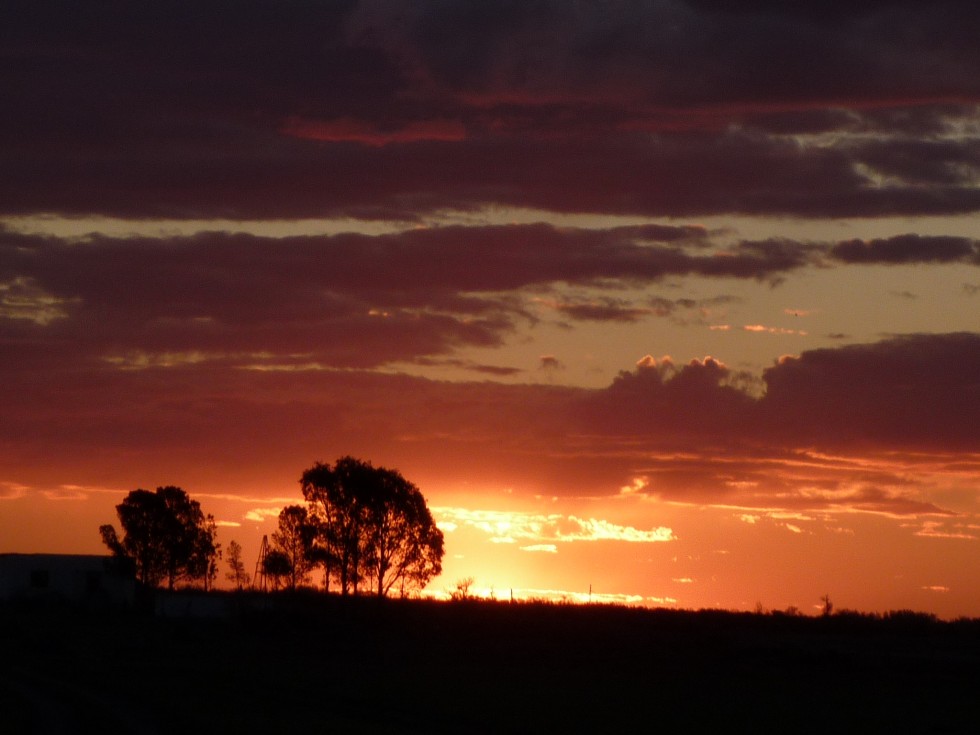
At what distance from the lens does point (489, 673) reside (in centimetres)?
5312

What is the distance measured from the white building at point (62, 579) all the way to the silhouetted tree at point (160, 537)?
6.87 metres

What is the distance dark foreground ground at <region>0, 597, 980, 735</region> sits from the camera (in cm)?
3725

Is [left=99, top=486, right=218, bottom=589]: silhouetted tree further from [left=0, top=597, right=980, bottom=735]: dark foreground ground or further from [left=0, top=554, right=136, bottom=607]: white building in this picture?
[left=0, top=597, right=980, bottom=735]: dark foreground ground

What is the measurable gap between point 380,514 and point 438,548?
6200 millimetres

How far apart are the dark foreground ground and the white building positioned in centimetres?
3016

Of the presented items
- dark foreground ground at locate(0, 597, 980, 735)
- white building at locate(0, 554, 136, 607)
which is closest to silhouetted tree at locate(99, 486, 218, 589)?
white building at locate(0, 554, 136, 607)

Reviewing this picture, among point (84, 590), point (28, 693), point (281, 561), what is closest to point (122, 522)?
point (84, 590)

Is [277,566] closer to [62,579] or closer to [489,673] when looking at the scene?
[62,579]

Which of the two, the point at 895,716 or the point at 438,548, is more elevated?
the point at 438,548

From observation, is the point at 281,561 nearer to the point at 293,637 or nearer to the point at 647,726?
the point at 293,637

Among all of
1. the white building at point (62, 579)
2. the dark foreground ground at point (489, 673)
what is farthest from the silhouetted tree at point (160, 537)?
the dark foreground ground at point (489, 673)

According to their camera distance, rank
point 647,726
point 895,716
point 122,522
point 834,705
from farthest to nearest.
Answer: point 122,522, point 834,705, point 895,716, point 647,726

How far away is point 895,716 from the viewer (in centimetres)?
4022

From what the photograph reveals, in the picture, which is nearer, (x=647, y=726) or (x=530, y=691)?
(x=647, y=726)
